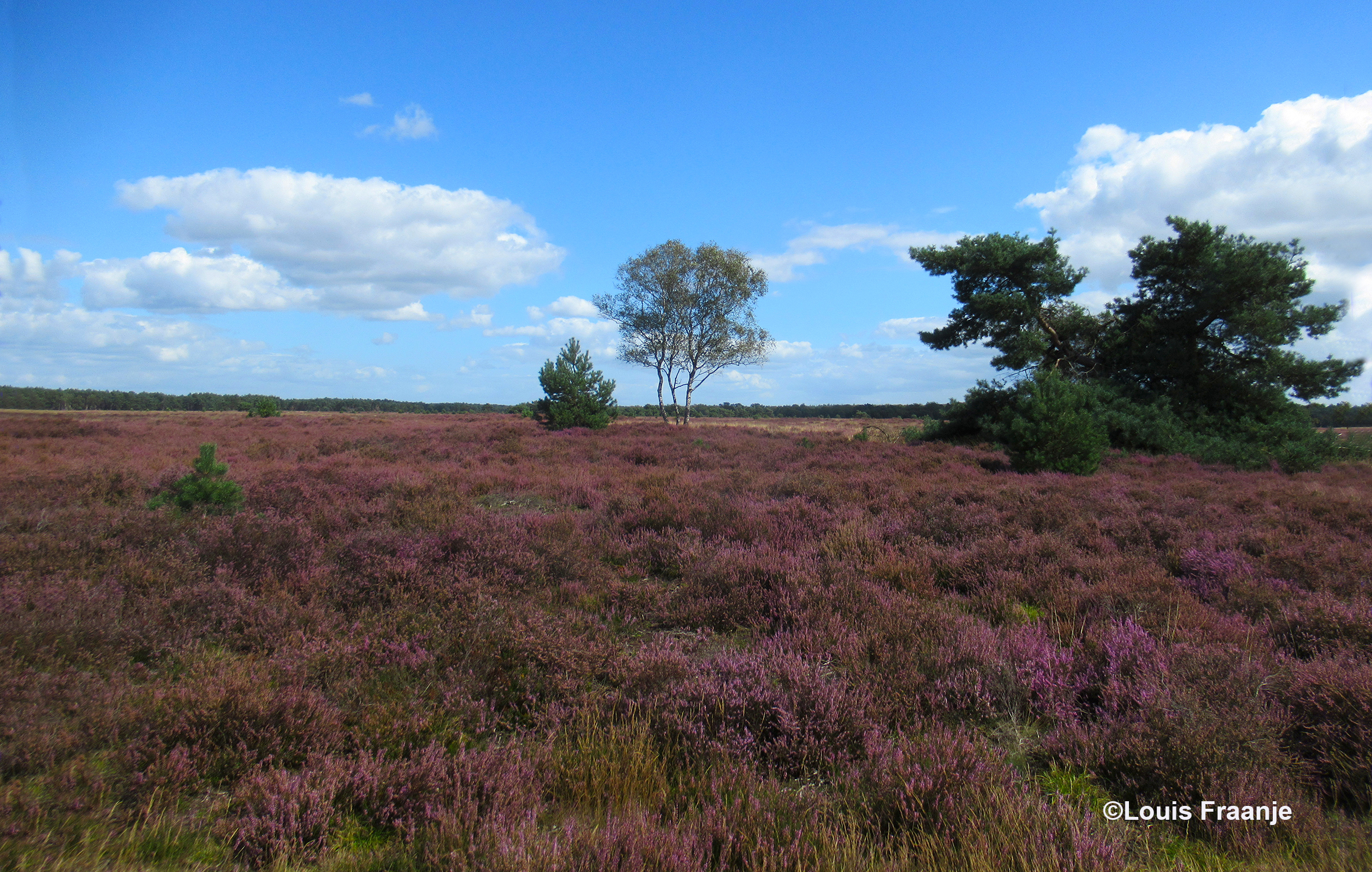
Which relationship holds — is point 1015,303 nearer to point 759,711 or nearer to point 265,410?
point 759,711

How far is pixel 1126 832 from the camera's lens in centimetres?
236

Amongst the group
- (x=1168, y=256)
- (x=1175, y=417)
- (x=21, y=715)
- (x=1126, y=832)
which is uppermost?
(x=1168, y=256)

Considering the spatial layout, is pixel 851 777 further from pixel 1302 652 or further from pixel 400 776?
pixel 1302 652

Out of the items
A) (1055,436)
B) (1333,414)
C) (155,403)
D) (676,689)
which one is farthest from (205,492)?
(155,403)

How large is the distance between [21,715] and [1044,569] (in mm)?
7221

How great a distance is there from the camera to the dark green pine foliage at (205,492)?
795cm

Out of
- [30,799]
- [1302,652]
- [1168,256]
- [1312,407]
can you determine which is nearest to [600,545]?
[30,799]

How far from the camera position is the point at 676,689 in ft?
10.7

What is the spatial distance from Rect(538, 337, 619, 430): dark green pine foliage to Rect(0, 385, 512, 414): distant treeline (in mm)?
31828

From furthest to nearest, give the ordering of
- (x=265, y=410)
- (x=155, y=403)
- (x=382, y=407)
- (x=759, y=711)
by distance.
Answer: (x=382, y=407), (x=155, y=403), (x=265, y=410), (x=759, y=711)

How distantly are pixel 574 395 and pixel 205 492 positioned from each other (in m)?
18.9

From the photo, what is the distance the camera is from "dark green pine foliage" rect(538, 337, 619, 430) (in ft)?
86.9

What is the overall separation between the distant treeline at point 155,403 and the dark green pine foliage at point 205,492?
149ft

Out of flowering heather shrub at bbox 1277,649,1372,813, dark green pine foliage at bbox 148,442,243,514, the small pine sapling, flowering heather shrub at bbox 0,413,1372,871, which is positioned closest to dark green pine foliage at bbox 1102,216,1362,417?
flowering heather shrub at bbox 0,413,1372,871
